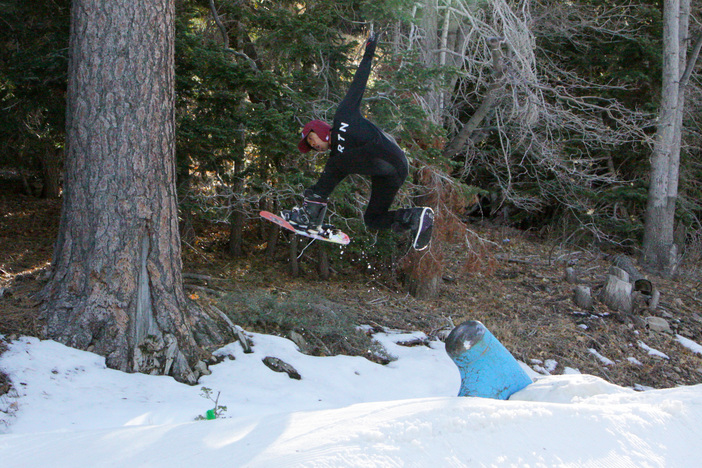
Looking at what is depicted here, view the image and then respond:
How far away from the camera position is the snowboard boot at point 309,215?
536 cm

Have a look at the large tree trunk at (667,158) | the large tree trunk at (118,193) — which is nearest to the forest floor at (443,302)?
the large tree trunk at (118,193)

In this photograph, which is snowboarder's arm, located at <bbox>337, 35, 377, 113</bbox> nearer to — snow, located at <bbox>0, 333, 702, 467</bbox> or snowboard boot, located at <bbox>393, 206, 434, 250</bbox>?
snowboard boot, located at <bbox>393, 206, 434, 250</bbox>

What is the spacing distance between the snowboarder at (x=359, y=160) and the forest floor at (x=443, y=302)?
5.32ft

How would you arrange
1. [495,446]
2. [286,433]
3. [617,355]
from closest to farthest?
[495,446] < [286,433] < [617,355]

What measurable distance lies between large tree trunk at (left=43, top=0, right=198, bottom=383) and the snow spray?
2627 millimetres

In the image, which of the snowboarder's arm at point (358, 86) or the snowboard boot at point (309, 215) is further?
the snowboard boot at point (309, 215)

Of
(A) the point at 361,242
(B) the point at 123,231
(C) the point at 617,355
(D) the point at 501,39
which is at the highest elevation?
(D) the point at 501,39

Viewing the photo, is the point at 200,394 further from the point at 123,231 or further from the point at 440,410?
the point at 440,410

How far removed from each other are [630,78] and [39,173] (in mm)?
13119

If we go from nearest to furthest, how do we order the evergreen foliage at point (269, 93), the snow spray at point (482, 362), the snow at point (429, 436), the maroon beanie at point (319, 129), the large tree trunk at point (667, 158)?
the snow at point (429, 436)
the snow spray at point (482, 362)
the maroon beanie at point (319, 129)
the evergreen foliage at point (269, 93)
the large tree trunk at point (667, 158)

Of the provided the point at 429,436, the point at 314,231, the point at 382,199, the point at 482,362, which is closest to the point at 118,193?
the point at 314,231

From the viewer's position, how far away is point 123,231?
4.86 m

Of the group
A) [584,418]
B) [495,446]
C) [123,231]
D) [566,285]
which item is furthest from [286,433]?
[566,285]

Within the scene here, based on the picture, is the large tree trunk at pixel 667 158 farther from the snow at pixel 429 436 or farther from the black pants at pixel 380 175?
the snow at pixel 429 436
